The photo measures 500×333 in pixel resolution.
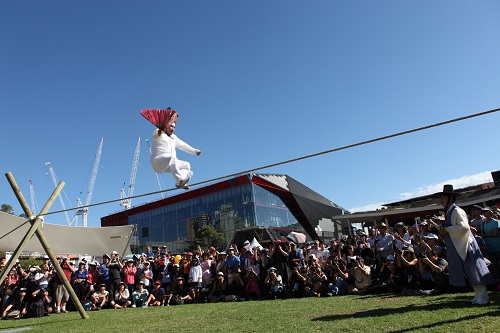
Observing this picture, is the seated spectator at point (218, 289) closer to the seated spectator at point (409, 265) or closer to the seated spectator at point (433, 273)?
the seated spectator at point (409, 265)

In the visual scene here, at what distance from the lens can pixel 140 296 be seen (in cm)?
861

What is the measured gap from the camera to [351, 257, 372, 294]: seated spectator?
6.63 metres

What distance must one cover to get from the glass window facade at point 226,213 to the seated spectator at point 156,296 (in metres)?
29.0

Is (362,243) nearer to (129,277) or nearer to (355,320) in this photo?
(355,320)

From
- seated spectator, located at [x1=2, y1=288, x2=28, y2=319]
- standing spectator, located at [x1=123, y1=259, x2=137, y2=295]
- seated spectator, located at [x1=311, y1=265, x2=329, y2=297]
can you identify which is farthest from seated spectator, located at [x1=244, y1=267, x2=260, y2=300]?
seated spectator, located at [x1=2, y1=288, x2=28, y2=319]

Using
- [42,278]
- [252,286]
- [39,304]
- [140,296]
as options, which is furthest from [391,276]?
[42,278]

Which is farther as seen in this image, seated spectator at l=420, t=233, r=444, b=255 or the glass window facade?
the glass window facade

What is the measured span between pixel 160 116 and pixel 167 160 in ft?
1.80

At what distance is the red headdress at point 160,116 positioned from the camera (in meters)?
4.57

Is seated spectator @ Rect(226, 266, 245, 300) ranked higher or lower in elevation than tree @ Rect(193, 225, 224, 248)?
lower

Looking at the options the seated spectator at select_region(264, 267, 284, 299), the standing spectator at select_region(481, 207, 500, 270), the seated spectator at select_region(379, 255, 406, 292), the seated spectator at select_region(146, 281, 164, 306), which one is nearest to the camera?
the standing spectator at select_region(481, 207, 500, 270)

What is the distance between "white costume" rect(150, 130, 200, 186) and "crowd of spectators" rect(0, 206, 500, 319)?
383 centimetres

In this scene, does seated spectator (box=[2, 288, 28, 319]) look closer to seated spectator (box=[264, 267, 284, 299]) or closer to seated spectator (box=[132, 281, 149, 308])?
seated spectator (box=[132, 281, 149, 308])

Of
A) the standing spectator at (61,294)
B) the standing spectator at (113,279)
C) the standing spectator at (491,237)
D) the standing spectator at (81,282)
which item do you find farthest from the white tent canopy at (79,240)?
the standing spectator at (491,237)
